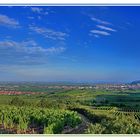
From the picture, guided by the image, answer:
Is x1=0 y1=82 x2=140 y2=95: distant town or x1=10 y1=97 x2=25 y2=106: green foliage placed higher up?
x1=0 y1=82 x2=140 y2=95: distant town

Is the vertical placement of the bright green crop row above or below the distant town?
below

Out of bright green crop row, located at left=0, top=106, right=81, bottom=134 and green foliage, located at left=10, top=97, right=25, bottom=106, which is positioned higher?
green foliage, located at left=10, top=97, right=25, bottom=106

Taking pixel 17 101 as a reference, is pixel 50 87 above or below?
above

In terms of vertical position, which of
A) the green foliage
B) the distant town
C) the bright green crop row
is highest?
the distant town

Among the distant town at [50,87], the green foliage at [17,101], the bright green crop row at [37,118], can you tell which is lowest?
the bright green crop row at [37,118]

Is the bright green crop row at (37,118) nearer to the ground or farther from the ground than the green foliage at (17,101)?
nearer to the ground

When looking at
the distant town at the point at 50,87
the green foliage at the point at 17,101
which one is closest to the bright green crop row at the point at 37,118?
the green foliage at the point at 17,101

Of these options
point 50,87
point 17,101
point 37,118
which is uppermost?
point 50,87

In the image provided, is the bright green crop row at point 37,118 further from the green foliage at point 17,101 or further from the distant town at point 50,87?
the distant town at point 50,87

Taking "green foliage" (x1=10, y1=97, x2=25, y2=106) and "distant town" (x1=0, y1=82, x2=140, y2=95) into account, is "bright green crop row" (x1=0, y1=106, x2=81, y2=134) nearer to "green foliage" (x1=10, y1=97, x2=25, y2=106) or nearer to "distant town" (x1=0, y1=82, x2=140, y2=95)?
"green foliage" (x1=10, y1=97, x2=25, y2=106)

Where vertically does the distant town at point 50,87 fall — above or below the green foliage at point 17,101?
above

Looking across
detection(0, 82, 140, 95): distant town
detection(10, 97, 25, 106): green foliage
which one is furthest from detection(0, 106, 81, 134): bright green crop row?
detection(0, 82, 140, 95): distant town
